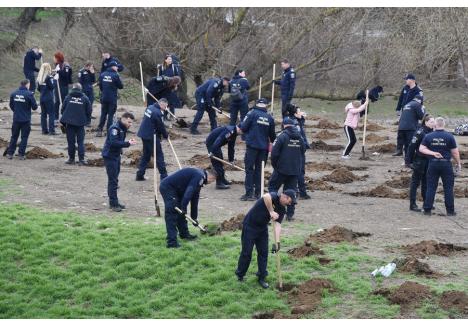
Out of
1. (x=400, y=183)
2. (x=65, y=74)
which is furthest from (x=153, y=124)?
(x=65, y=74)

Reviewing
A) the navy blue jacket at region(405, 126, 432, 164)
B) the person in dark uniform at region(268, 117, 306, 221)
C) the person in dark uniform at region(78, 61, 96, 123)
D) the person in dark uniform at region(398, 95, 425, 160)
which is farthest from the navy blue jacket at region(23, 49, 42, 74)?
the navy blue jacket at region(405, 126, 432, 164)

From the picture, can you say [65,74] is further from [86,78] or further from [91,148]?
[91,148]

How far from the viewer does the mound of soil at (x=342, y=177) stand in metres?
23.0

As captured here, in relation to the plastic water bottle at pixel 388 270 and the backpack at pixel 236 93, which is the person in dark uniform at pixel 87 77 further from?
the plastic water bottle at pixel 388 270

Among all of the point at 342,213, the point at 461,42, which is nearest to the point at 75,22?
the point at 461,42

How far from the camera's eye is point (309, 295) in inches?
572

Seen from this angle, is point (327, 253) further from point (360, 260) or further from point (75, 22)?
point (75, 22)

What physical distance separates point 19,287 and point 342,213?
7.41 meters

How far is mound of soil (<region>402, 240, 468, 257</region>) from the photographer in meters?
16.4

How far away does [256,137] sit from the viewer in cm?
1952

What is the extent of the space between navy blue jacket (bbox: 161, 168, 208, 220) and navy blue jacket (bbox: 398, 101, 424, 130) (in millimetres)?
10399

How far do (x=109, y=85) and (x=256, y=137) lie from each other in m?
9.11

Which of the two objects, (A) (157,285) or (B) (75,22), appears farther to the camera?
(B) (75,22)

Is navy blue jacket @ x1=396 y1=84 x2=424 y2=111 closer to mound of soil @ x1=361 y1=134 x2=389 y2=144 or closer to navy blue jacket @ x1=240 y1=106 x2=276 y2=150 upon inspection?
mound of soil @ x1=361 y1=134 x2=389 y2=144
